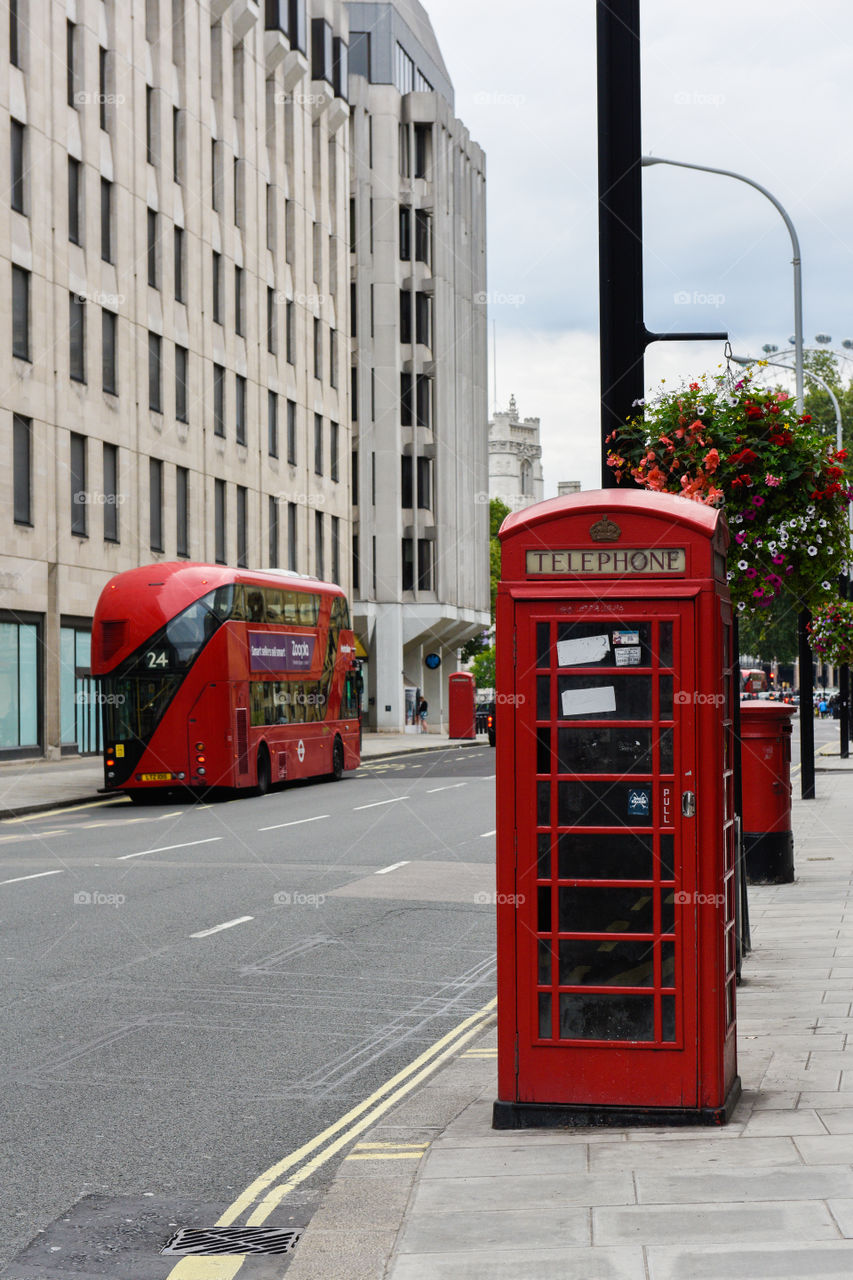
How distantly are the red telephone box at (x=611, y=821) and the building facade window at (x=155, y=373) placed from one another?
37059 millimetres

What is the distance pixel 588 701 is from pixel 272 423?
1868 inches

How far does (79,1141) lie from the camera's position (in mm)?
6289

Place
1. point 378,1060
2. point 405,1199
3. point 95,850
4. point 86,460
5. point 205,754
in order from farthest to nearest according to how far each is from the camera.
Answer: point 86,460
point 205,754
point 95,850
point 378,1060
point 405,1199

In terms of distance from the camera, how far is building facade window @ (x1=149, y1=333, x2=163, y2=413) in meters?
41.9

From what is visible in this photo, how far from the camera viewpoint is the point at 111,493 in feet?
129

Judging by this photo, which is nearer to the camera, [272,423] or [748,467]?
[748,467]

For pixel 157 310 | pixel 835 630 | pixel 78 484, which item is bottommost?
pixel 835 630

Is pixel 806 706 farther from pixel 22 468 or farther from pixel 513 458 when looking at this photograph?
pixel 513 458

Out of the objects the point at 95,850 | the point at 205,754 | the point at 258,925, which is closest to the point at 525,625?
the point at 258,925

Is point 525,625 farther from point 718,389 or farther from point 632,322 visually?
point 718,389

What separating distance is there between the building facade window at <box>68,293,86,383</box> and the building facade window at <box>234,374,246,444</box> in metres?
11.0

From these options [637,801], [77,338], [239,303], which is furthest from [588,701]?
[239,303]

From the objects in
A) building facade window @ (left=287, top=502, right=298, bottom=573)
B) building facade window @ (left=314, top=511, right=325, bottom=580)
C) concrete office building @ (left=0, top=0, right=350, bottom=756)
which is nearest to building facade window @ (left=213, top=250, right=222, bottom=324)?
concrete office building @ (left=0, top=0, right=350, bottom=756)

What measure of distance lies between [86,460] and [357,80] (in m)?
33.2
